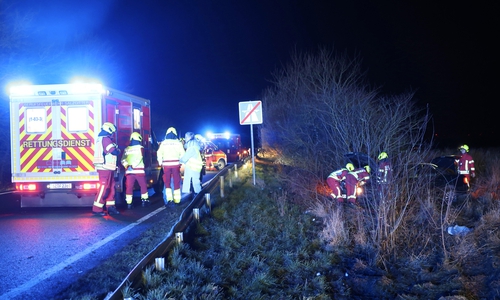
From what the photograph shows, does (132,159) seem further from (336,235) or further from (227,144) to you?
(227,144)

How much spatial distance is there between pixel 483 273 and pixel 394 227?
1.17 meters

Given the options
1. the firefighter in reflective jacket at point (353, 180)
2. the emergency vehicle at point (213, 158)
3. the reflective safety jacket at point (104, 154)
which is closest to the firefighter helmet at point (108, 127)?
the reflective safety jacket at point (104, 154)

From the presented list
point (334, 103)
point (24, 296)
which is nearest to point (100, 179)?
point (24, 296)

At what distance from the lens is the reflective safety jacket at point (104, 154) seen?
831 cm

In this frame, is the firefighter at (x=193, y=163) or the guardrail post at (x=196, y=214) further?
the firefighter at (x=193, y=163)

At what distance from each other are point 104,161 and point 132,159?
29.3 inches

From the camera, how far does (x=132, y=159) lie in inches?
357

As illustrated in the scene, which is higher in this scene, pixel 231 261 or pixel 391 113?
pixel 391 113

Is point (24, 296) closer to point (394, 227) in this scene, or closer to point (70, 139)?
point (394, 227)

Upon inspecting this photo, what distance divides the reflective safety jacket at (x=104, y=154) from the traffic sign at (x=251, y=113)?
4.05 meters

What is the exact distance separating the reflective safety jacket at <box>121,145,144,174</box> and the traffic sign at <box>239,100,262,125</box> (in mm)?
3334

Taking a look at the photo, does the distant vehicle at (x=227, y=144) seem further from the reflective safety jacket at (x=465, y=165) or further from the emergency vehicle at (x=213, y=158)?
the reflective safety jacket at (x=465, y=165)

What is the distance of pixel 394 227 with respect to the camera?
562cm

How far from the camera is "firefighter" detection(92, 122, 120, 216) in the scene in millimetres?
8336
